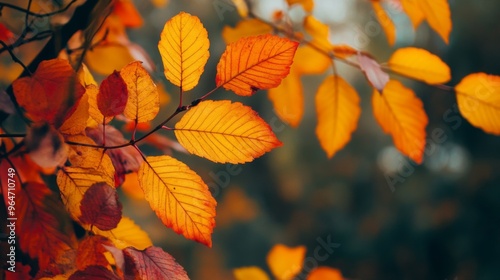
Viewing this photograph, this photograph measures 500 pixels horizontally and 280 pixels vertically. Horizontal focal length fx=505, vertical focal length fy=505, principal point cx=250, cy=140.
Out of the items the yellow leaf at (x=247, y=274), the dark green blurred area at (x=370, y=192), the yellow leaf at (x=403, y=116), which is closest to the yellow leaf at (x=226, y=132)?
the yellow leaf at (x=403, y=116)

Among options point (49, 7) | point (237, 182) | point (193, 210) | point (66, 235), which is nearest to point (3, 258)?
point (66, 235)

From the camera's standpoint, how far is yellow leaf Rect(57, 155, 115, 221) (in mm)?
326

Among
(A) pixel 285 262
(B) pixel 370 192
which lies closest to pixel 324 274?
(A) pixel 285 262

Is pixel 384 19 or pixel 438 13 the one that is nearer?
pixel 438 13

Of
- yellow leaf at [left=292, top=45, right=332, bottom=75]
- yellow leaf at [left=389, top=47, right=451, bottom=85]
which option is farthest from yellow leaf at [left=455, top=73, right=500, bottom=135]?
yellow leaf at [left=292, top=45, right=332, bottom=75]

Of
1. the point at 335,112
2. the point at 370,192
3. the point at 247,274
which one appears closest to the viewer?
the point at 335,112

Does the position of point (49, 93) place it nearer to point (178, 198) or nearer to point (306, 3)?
point (178, 198)

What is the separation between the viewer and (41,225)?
36 cm

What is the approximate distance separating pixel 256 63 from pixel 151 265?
0.47 ft

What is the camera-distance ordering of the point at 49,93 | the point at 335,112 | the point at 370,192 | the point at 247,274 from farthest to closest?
the point at 370,192, the point at 247,274, the point at 335,112, the point at 49,93

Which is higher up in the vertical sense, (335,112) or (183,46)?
(183,46)

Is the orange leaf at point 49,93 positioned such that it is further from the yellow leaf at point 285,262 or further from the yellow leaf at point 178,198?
the yellow leaf at point 285,262

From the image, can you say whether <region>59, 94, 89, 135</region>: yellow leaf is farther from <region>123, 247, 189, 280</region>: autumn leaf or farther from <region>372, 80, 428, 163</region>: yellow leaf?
<region>372, 80, 428, 163</region>: yellow leaf

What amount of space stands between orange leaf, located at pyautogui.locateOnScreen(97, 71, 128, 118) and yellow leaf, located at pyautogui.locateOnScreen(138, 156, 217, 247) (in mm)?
41
